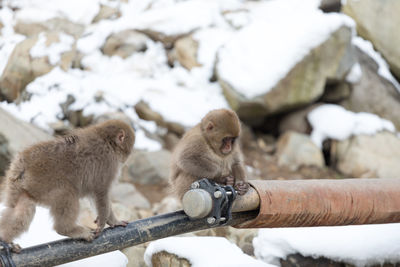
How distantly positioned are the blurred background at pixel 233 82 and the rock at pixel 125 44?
16 mm

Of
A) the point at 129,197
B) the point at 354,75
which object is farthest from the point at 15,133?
the point at 354,75

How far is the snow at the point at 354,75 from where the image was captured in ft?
27.3

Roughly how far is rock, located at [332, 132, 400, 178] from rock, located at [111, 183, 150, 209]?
9.88ft

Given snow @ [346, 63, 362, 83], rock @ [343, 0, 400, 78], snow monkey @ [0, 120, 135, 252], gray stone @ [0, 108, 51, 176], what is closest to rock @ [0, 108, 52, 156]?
gray stone @ [0, 108, 51, 176]

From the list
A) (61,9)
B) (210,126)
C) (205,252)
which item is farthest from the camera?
(61,9)

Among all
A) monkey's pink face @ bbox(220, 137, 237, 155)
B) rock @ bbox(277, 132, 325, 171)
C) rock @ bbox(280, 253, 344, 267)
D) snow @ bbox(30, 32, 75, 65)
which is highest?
monkey's pink face @ bbox(220, 137, 237, 155)

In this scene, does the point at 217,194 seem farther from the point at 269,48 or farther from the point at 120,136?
the point at 269,48

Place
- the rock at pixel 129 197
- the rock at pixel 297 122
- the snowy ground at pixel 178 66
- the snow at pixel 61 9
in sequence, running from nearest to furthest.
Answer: the rock at pixel 129 197, the snowy ground at pixel 178 66, the rock at pixel 297 122, the snow at pixel 61 9

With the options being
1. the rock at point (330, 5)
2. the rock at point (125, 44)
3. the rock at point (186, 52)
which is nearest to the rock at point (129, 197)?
the rock at point (186, 52)

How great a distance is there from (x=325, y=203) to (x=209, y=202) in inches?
31.4

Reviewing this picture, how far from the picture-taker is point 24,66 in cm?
798

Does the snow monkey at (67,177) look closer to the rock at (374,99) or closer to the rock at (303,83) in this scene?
the rock at (303,83)

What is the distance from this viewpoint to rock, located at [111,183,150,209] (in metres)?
6.11

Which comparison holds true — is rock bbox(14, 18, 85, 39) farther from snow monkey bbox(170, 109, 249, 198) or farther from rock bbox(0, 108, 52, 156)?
snow monkey bbox(170, 109, 249, 198)
